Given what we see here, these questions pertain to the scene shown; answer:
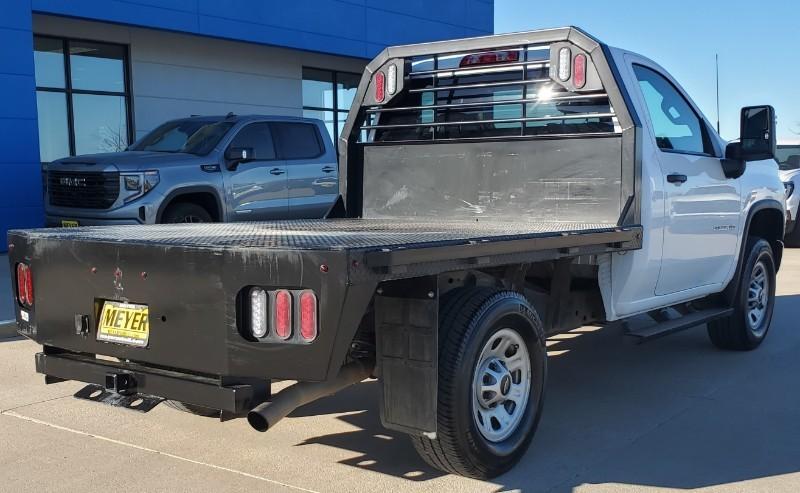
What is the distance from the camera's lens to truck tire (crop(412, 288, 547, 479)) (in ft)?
11.3

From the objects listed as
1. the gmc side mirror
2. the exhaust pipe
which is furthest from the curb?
the gmc side mirror

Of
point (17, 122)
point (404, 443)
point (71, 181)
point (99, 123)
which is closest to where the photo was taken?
point (404, 443)

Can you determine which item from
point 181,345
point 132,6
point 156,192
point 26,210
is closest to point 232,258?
point 181,345

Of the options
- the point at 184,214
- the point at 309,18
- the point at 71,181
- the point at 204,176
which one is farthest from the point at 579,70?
the point at 309,18

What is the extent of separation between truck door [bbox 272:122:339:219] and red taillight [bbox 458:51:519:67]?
568cm

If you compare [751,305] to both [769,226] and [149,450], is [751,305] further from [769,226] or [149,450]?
[149,450]

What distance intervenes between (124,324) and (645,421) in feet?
9.72

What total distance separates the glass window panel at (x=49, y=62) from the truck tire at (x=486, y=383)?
515 inches

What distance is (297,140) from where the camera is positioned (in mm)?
11180

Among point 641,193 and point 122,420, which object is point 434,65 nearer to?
point 641,193

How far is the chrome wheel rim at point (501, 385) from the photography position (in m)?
3.74

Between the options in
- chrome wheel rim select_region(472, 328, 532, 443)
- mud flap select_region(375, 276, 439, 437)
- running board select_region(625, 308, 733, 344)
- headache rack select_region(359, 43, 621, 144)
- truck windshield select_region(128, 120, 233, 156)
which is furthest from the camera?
truck windshield select_region(128, 120, 233, 156)

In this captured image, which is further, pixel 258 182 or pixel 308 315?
pixel 258 182

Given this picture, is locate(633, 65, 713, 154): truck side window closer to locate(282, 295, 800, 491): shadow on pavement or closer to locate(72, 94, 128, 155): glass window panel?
locate(282, 295, 800, 491): shadow on pavement
